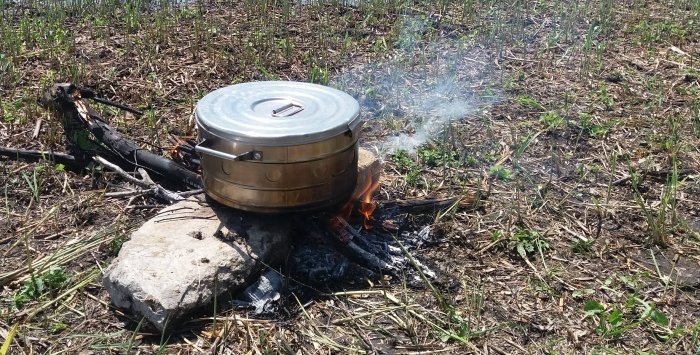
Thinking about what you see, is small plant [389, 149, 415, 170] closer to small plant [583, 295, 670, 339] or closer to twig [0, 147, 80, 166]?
small plant [583, 295, 670, 339]

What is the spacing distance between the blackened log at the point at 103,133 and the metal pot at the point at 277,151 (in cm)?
71

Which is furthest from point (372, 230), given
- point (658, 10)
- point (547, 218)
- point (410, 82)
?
point (658, 10)

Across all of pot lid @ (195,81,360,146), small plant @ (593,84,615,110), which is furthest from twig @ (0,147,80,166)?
small plant @ (593,84,615,110)

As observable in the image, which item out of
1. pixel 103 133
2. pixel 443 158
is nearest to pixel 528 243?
pixel 443 158

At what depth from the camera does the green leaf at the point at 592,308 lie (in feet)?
10.5

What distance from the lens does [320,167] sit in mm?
3199

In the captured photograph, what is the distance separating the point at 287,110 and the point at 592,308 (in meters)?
1.64

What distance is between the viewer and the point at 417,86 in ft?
18.6

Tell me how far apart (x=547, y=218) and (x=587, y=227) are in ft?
0.70

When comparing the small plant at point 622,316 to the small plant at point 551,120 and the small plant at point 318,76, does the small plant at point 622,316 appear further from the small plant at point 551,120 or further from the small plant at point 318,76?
the small plant at point 318,76

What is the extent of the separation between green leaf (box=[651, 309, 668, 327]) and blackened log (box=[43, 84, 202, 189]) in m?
2.40

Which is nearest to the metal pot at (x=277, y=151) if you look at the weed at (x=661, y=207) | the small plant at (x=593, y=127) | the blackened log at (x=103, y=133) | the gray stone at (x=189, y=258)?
the gray stone at (x=189, y=258)

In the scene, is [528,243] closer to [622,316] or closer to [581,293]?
[581,293]

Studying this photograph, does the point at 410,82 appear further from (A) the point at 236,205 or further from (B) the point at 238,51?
(A) the point at 236,205
